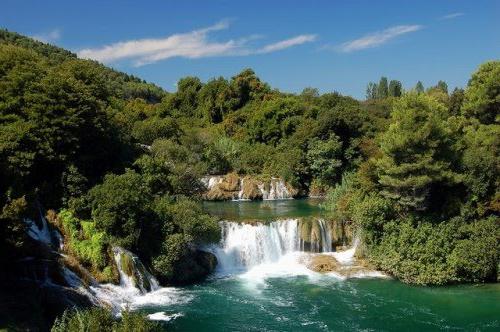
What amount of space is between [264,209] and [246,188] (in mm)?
8355

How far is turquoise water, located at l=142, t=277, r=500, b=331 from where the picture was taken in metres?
23.1

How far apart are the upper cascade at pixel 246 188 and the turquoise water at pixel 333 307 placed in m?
21.2

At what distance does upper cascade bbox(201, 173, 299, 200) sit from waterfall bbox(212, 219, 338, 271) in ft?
55.5

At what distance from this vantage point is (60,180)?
29.4 metres

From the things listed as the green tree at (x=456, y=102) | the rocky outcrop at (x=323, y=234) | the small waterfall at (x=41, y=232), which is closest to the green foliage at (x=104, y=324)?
the small waterfall at (x=41, y=232)

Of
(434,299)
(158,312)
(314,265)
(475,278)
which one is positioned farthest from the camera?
(314,265)

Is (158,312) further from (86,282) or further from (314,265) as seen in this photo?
(314,265)

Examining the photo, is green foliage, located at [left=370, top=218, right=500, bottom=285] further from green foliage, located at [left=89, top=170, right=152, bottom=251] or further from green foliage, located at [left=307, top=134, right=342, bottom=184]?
green foliage, located at [left=307, top=134, right=342, bottom=184]

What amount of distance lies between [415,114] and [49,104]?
69.3 ft

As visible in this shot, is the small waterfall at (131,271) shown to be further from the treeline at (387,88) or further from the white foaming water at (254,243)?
the treeline at (387,88)

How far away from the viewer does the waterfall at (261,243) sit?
3262cm

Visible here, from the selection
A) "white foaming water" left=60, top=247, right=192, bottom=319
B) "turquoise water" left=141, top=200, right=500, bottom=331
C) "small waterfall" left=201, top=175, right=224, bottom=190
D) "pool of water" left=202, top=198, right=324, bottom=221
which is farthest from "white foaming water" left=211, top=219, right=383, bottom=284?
"small waterfall" left=201, top=175, right=224, bottom=190

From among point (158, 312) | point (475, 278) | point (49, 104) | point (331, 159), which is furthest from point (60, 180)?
point (331, 159)

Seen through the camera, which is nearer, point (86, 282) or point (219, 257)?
point (86, 282)
